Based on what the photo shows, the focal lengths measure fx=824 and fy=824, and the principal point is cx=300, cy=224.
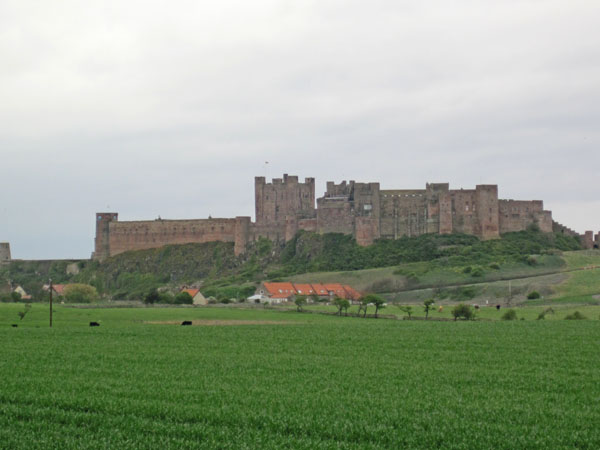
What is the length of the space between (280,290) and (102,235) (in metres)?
40.1

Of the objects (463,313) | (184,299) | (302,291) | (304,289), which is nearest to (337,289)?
(304,289)

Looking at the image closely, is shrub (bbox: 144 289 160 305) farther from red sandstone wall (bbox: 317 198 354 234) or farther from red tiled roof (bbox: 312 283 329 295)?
red sandstone wall (bbox: 317 198 354 234)

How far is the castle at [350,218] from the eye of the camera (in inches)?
3541

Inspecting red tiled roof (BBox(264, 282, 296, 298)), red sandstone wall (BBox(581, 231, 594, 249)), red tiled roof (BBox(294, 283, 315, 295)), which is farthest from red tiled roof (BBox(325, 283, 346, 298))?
red sandstone wall (BBox(581, 231, 594, 249))

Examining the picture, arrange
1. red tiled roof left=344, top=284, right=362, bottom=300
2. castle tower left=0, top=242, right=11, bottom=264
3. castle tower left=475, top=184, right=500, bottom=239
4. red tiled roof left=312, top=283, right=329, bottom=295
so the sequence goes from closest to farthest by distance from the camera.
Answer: red tiled roof left=344, top=284, right=362, bottom=300 < red tiled roof left=312, top=283, right=329, bottom=295 < castle tower left=475, top=184, right=500, bottom=239 < castle tower left=0, top=242, right=11, bottom=264

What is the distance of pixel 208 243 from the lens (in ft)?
336

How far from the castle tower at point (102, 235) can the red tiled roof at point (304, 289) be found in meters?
37.7

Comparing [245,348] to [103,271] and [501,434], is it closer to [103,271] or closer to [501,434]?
[501,434]

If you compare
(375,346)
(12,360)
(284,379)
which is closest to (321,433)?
(284,379)

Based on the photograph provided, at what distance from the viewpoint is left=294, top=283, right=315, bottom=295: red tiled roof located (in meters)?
76.1

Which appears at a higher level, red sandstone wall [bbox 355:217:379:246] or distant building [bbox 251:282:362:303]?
red sandstone wall [bbox 355:217:379:246]

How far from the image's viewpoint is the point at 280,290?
75938 mm

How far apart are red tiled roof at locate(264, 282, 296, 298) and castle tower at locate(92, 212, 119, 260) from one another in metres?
37.4

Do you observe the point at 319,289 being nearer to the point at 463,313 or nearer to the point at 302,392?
the point at 463,313
